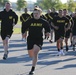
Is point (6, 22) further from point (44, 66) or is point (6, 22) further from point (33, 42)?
point (33, 42)

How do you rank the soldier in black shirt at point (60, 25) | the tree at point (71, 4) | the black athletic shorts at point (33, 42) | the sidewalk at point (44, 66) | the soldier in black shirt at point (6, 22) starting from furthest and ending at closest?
the tree at point (71, 4) → the soldier in black shirt at point (60, 25) → the soldier in black shirt at point (6, 22) → the sidewalk at point (44, 66) → the black athletic shorts at point (33, 42)

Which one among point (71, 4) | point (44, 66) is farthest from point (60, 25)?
point (71, 4)

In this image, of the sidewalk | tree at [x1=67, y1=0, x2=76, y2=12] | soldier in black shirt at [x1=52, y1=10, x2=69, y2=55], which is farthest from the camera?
tree at [x1=67, y1=0, x2=76, y2=12]

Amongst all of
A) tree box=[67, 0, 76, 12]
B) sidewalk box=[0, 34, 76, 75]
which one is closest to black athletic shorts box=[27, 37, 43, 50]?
sidewalk box=[0, 34, 76, 75]

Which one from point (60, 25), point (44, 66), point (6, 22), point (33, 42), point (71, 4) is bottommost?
point (44, 66)

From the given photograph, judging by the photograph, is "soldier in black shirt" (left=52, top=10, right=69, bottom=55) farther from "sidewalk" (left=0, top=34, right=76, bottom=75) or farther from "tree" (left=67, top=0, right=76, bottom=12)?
"tree" (left=67, top=0, right=76, bottom=12)

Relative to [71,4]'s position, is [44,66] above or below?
below

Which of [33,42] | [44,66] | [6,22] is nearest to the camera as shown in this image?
[33,42]

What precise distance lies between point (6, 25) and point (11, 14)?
463 mm

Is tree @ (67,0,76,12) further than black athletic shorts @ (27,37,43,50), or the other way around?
Result: tree @ (67,0,76,12)

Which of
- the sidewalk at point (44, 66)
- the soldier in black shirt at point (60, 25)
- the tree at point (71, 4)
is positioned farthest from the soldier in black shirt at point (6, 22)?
the tree at point (71, 4)

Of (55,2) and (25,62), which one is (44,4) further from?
(25,62)

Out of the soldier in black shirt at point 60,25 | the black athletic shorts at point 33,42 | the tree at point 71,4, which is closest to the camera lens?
the black athletic shorts at point 33,42

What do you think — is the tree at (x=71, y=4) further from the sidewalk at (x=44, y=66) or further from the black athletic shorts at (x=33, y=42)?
the black athletic shorts at (x=33, y=42)
